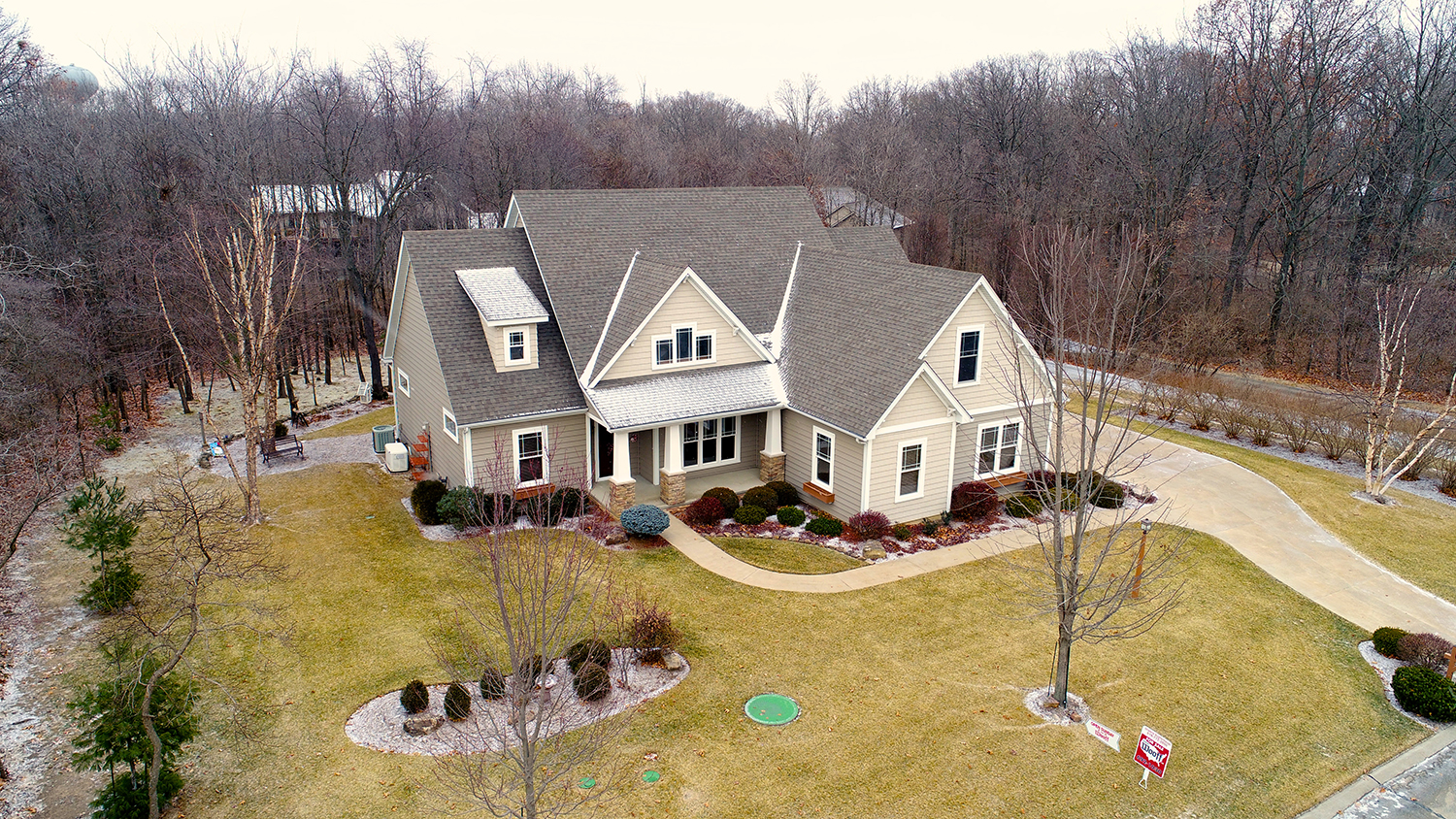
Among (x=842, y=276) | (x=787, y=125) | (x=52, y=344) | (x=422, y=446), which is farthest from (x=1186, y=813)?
(x=787, y=125)

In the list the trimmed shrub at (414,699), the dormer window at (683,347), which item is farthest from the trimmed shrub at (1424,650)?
the trimmed shrub at (414,699)

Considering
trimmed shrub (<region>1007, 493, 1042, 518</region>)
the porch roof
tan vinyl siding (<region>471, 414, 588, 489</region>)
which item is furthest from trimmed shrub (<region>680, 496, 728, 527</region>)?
trimmed shrub (<region>1007, 493, 1042, 518</region>)

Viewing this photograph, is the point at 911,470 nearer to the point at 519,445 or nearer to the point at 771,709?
the point at 771,709

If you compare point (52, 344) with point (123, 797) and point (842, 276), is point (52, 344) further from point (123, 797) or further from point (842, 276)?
point (842, 276)

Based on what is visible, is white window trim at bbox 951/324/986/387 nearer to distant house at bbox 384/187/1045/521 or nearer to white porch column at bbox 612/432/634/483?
distant house at bbox 384/187/1045/521

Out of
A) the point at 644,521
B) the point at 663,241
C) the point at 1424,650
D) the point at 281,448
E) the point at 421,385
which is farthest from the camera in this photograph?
the point at 281,448

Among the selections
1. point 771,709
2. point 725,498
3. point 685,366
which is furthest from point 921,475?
point 771,709
